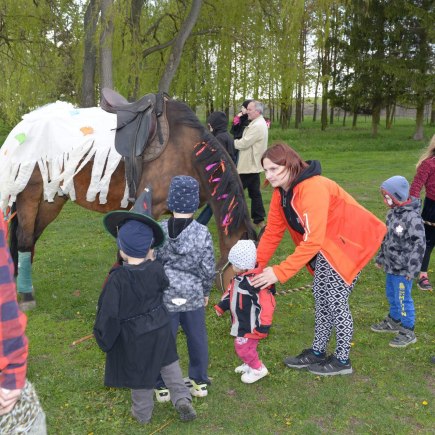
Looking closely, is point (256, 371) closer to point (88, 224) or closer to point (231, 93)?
point (88, 224)

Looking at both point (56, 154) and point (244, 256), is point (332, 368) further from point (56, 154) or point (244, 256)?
point (56, 154)

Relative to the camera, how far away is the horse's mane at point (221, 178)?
4062 mm

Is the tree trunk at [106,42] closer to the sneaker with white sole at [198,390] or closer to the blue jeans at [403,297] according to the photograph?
the blue jeans at [403,297]

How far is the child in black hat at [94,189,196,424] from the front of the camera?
267 centimetres

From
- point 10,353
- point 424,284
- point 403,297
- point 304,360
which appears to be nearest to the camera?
point 10,353

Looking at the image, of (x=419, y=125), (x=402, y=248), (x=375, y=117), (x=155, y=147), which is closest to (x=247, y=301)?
(x=402, y=248)

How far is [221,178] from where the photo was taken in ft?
14.0

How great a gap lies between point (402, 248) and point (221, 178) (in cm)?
160

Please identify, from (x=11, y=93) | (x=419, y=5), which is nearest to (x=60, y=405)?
(x=11, y=93)

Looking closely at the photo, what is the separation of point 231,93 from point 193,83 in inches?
51.4

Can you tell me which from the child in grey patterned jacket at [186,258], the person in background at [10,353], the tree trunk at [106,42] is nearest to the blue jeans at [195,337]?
the child in grey patterned jacket at [186,258]

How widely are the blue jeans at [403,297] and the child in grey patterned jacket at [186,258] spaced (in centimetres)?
175

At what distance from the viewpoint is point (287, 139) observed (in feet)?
75.0

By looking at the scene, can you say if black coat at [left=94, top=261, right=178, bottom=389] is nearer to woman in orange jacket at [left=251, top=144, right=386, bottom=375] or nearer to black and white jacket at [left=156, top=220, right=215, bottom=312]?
black and white jacket at [left=156, top=220, right=215, bottom=312]
